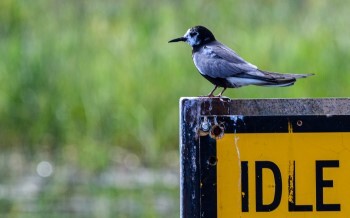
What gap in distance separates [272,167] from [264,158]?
0.11ft

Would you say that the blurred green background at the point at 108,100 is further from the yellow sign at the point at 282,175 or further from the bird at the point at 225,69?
the yellow sign at the point at 282,175

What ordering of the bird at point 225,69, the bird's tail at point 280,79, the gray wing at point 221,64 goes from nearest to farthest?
the bird's tail at point 280,79
the bird at point 225,69
the gray wing at point 221,64

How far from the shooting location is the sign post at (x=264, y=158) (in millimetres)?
3191

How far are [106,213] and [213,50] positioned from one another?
13.0ft

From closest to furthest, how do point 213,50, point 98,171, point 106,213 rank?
point 213,50 < point 106,213 < point 98,171

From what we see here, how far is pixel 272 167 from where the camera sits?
320 centimetres

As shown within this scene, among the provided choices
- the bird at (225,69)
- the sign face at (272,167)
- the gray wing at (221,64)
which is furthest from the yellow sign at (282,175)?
the gray wing at (221,64)

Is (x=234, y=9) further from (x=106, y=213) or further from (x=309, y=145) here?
(x=309, y=145)

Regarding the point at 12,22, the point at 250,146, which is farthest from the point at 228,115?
the point at 12,22

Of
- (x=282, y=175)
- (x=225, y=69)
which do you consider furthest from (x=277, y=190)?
(x=225, y=69)

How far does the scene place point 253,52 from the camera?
10.5 m

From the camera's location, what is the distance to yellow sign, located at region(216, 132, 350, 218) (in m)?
3.20

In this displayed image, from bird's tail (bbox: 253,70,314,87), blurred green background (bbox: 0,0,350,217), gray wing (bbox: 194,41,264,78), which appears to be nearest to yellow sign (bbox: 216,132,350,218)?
bird's tail (bbox: 253,70,314,87)

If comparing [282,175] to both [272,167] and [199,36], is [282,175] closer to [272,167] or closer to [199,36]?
[272,167]
